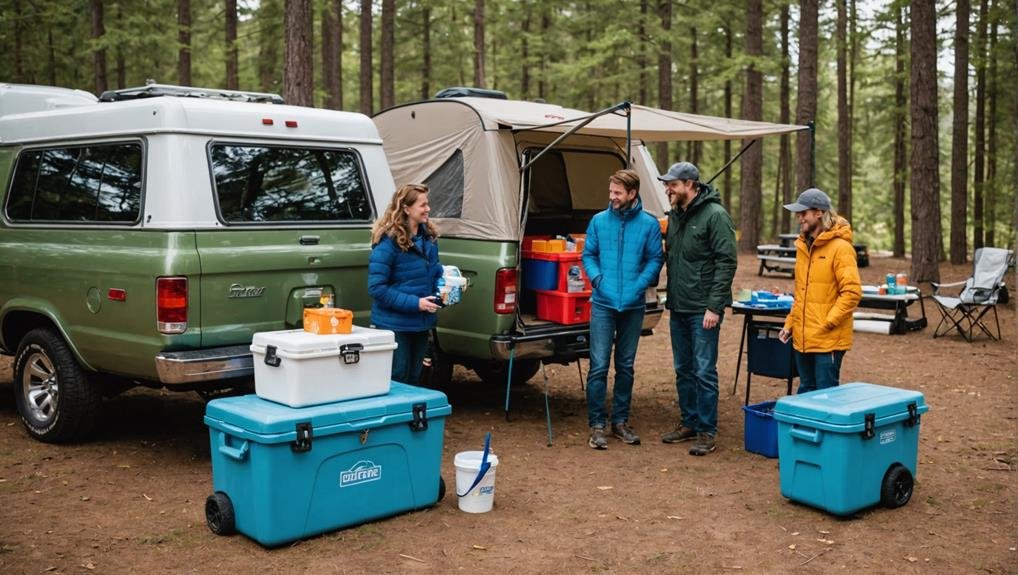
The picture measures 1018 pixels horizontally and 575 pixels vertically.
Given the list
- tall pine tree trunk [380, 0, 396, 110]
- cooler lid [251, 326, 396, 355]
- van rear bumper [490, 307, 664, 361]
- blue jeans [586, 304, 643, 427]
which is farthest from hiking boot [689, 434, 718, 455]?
tall pine tree trunk [380, 0, 396, 110]

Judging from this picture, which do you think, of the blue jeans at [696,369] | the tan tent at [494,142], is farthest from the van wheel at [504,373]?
the blue jeans at [696,369]

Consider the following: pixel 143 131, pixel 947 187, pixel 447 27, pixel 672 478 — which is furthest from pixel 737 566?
pixel 947 187

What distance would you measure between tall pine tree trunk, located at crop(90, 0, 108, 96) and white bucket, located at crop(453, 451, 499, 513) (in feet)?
53.1

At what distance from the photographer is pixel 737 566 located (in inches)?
172

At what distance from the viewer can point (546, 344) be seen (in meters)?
6.80

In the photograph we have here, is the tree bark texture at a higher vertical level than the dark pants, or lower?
higher

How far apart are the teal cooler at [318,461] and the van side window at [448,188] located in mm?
2378

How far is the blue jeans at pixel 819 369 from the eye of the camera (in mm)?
5945

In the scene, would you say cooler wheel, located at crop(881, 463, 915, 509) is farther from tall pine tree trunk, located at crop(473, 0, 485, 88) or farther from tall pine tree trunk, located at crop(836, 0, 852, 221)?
tall pine tree trunk, located at crop(836, 0, 852, 221)

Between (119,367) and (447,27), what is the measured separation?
22098 mm

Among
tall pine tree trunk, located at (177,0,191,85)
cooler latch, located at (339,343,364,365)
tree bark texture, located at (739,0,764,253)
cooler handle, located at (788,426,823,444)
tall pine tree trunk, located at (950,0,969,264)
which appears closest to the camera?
cooler latch, located at (339,343,364,365)

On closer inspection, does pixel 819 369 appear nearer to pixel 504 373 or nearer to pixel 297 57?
pixel 504 373

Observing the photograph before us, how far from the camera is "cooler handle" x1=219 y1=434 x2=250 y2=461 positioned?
4402mm

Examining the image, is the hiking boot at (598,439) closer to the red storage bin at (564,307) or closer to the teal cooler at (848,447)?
the red storage bin at (564,307)
